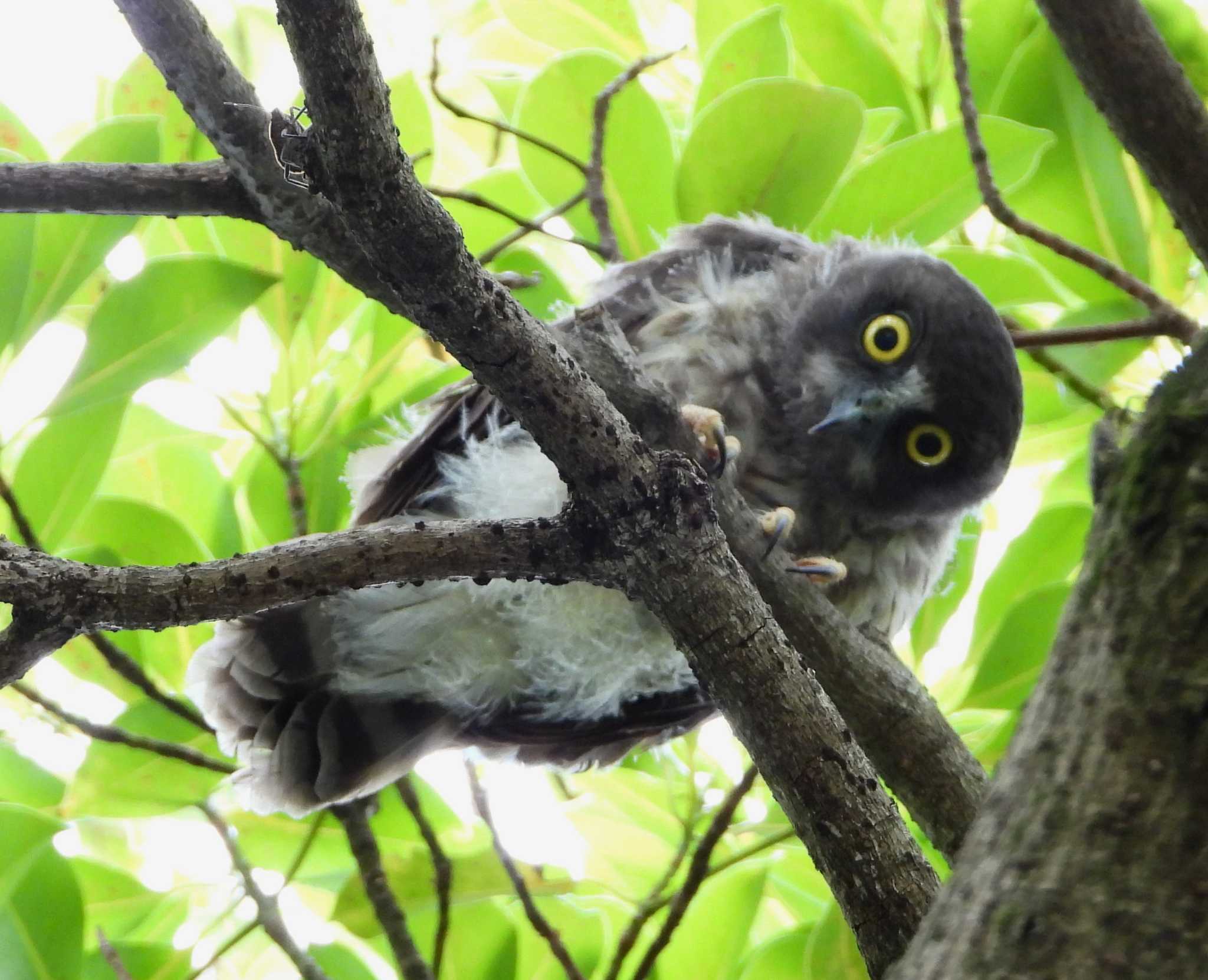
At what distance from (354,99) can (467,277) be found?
0.16m

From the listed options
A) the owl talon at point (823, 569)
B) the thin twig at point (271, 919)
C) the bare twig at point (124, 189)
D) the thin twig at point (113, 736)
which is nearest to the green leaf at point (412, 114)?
the bare twig at point (124, 189)

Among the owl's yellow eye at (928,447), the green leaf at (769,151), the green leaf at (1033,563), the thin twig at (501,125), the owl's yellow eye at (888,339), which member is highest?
the thin twig at (501,125)

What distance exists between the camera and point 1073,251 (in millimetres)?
1671

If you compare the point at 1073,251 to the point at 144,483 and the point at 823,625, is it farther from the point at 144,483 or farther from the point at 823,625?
the point at 144,483

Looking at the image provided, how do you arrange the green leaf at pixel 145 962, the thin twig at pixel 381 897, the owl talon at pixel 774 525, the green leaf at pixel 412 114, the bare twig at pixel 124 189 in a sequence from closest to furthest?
1. the bare twig at pixel 124 189
2. the owl talon at pixel 774 525
3. the thin twig at pixel 381 897
4. the green leaf at pixel 145 962
5. the green leaf at pixel 412 114

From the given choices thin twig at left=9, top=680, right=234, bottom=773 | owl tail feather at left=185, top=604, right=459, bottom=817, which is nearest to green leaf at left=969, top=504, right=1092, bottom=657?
owl tail feather at left=185, top=604, right=459, bottom=817

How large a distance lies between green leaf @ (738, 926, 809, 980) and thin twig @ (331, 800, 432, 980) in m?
0.43

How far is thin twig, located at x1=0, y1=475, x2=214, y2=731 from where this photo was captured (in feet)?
4.90

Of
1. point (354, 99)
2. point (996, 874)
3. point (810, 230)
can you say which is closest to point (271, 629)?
point (810, 230)

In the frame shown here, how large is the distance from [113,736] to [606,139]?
3.75 ft

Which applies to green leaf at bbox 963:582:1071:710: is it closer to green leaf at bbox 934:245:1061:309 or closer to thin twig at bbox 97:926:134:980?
green leaf at bbox 934:245:1061:309

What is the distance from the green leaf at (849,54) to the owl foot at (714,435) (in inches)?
29.1

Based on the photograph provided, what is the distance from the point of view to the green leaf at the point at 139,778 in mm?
1665

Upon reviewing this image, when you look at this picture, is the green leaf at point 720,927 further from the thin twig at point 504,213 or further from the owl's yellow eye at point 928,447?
the thin twig at point 504,213
